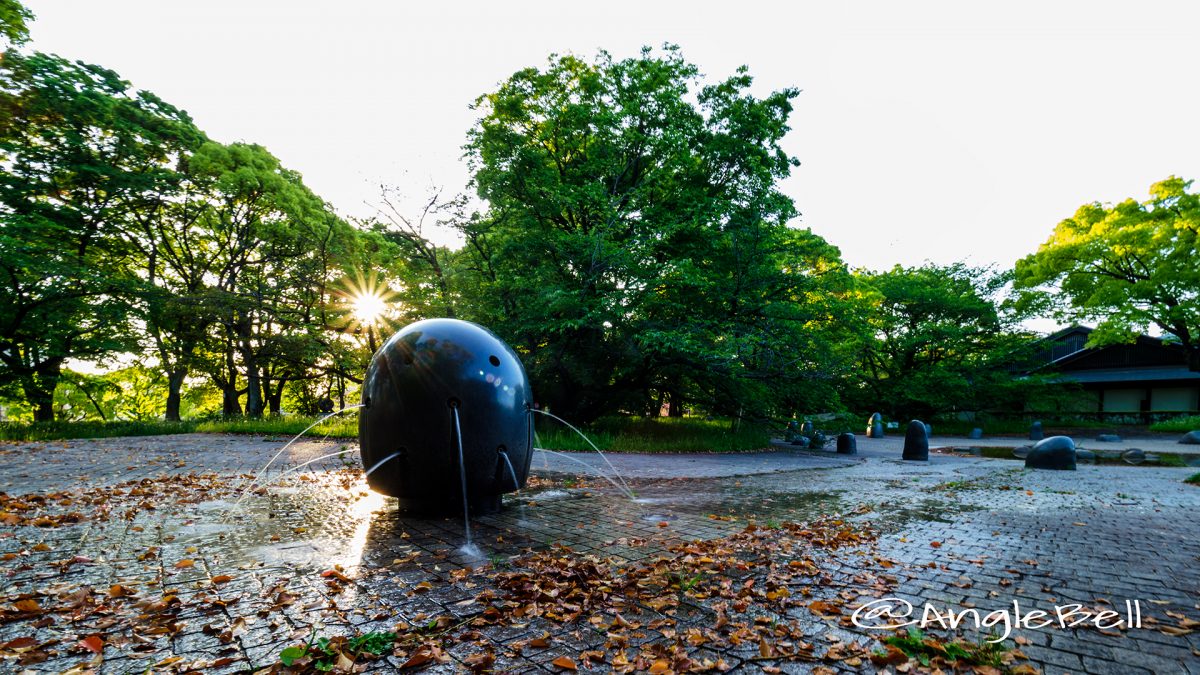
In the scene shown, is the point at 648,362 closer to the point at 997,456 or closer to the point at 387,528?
the point at 997,456

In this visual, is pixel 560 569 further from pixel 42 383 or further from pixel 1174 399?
pixel 1174 399

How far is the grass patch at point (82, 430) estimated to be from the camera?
15.0 metres

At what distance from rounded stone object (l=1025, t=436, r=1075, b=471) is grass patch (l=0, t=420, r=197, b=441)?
24.3 m

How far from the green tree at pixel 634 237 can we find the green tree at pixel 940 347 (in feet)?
50.6

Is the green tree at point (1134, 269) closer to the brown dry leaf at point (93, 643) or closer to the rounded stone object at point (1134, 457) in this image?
the rounded stone object at point (1134, 457)

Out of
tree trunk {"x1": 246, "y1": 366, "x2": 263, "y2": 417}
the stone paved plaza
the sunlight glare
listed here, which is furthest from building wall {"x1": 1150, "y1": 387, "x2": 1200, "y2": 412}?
tree trunk {"x1": 246, "y1": 366, "x2": 263, "y2": 417}

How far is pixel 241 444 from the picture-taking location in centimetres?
1405

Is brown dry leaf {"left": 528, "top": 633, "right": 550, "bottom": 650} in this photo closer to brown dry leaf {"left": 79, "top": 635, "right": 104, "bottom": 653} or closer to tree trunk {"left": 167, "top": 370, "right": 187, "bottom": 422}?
brown dry leaf {"left": 79, "top": 635, "right": 104, "bottom": 653}

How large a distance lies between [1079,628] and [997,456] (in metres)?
16.8

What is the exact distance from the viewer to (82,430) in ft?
54.2

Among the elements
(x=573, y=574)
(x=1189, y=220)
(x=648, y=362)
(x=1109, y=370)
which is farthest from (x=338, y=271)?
(x=1109, y=370)

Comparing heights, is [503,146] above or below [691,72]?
below

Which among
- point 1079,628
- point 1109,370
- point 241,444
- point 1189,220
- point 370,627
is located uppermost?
point 1189,220

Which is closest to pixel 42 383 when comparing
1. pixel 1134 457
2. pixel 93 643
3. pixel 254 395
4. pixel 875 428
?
pixel 254 395
